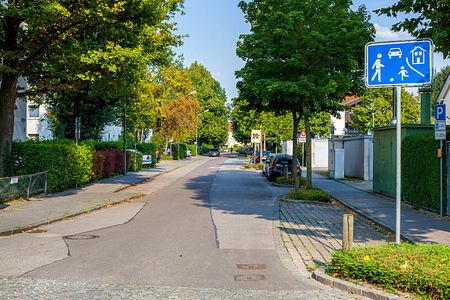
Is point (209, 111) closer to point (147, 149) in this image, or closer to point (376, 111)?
point (376, 111)

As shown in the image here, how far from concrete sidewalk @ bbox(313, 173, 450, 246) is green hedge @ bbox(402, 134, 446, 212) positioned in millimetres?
385

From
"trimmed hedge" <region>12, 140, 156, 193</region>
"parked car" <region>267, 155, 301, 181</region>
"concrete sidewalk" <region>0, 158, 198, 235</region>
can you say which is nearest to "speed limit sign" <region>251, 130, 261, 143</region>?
"parked car" <region>267, 155, 301, 181</region>

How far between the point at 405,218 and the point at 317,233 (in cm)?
348

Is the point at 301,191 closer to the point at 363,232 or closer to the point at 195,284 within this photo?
the point at 363,232

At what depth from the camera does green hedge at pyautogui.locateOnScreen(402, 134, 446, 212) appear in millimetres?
14695

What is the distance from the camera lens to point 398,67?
308 inches

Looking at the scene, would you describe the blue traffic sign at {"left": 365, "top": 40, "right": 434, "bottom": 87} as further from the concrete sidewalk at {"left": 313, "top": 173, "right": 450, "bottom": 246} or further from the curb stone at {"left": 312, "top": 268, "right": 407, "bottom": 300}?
the concrete sidewalk at {"left": 313, "top": 173, "right": 450, "bottom": 246}

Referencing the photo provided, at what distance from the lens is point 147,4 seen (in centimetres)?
1894

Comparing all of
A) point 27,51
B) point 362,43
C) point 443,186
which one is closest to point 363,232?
point 443,186

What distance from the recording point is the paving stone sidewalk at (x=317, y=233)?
9.32 metres

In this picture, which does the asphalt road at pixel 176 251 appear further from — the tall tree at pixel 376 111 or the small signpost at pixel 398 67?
the tall tree at pixel 376 111

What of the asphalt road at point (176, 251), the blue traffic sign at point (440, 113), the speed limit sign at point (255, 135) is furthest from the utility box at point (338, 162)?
the blue traffic sign at point (440, 113)

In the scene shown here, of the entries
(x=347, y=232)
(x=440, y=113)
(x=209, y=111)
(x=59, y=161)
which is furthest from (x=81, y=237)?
(x=209, y=111)

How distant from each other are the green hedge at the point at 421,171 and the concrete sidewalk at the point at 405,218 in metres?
0.39
